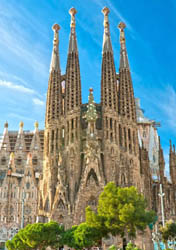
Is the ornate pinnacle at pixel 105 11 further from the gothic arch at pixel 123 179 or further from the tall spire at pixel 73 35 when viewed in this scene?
the gothic arch at pixel 123 179

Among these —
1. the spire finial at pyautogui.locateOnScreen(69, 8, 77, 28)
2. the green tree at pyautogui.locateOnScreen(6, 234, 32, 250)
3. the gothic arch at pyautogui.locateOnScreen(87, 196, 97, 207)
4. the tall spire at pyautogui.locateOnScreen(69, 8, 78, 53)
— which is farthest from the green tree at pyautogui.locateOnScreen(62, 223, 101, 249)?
the spire finial at pyautogui.locateOnScreen(69, 8, 77, 28)

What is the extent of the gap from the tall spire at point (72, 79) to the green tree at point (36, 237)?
2012 cm

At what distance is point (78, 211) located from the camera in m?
40.2

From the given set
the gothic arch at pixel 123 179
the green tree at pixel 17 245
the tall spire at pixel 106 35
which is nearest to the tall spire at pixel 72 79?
the tall spire at pixel 106 35

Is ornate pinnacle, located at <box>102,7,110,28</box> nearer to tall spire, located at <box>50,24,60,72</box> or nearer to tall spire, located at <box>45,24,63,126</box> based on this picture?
tall spire, located at <box>50,24,60,72</box>

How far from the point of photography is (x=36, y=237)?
2836cm

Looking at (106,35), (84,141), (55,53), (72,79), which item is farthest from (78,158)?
(106,35)

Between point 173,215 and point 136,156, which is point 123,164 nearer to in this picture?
point 136,156

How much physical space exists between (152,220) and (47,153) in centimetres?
2046

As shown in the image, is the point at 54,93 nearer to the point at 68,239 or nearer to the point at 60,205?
the point at 60,205

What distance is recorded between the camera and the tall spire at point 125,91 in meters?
47.4

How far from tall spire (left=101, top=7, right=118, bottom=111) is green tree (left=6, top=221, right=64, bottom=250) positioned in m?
20.6

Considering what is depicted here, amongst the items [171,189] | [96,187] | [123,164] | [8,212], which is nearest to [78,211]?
[96,187]

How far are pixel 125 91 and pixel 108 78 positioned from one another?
9.59ft
